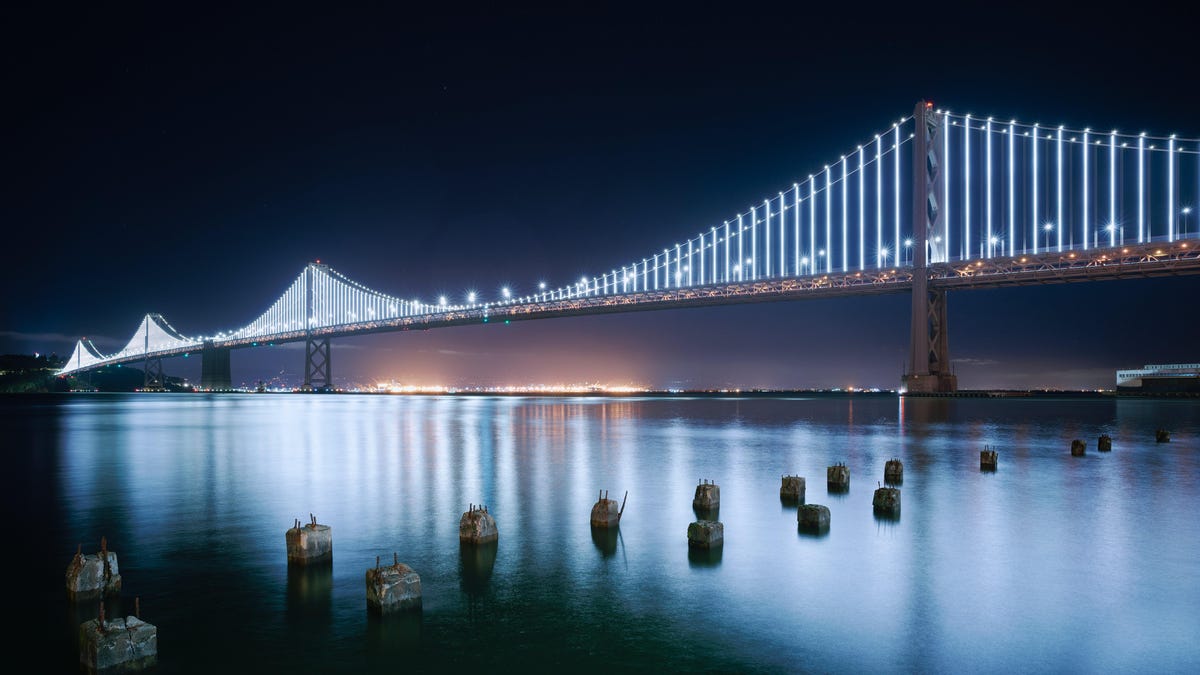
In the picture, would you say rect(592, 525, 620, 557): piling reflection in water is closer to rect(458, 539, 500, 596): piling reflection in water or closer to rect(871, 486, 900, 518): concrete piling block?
rect(458, 539, 500, 596): piling reflection in water

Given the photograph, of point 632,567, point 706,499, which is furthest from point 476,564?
point 706,499

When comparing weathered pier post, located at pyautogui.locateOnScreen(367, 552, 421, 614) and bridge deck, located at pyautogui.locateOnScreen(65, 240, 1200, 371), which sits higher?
bridge deck, located at pyautogui.locateOnScreen(65, 240, 1200, 371)

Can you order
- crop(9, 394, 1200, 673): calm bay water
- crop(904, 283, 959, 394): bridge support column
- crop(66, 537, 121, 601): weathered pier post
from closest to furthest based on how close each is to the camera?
crop(9, 394, 1200, 673): calm bay water, crop(66, 537, 121, 601): weathered pier post, crop(904, 283, 959, 394): bridge support column

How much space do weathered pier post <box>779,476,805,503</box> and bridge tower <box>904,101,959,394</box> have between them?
37939 mm

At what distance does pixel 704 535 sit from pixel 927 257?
44372mm

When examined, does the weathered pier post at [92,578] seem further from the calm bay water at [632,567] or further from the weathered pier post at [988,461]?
the weathered pier post at [988,461]

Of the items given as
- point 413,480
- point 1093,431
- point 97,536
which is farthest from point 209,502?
point 1093,431

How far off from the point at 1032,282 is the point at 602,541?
43.3m

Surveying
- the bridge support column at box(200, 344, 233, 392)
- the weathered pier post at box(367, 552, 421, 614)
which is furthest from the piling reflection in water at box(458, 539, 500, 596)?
the bridge support column at box(200, 344, 233, 392)

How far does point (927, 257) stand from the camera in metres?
47.4

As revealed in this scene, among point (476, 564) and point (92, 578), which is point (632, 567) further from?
point (92, 578)

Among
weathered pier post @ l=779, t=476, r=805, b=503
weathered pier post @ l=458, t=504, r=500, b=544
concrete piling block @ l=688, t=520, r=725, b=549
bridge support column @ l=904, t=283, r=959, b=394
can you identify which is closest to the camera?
concrete piling block @ l=688, t=520, r=725, b=549

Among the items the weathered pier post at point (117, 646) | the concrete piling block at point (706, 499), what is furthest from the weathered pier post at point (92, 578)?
the concrete piling block at point (706, 499)

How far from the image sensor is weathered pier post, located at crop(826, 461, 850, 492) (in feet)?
40.8
